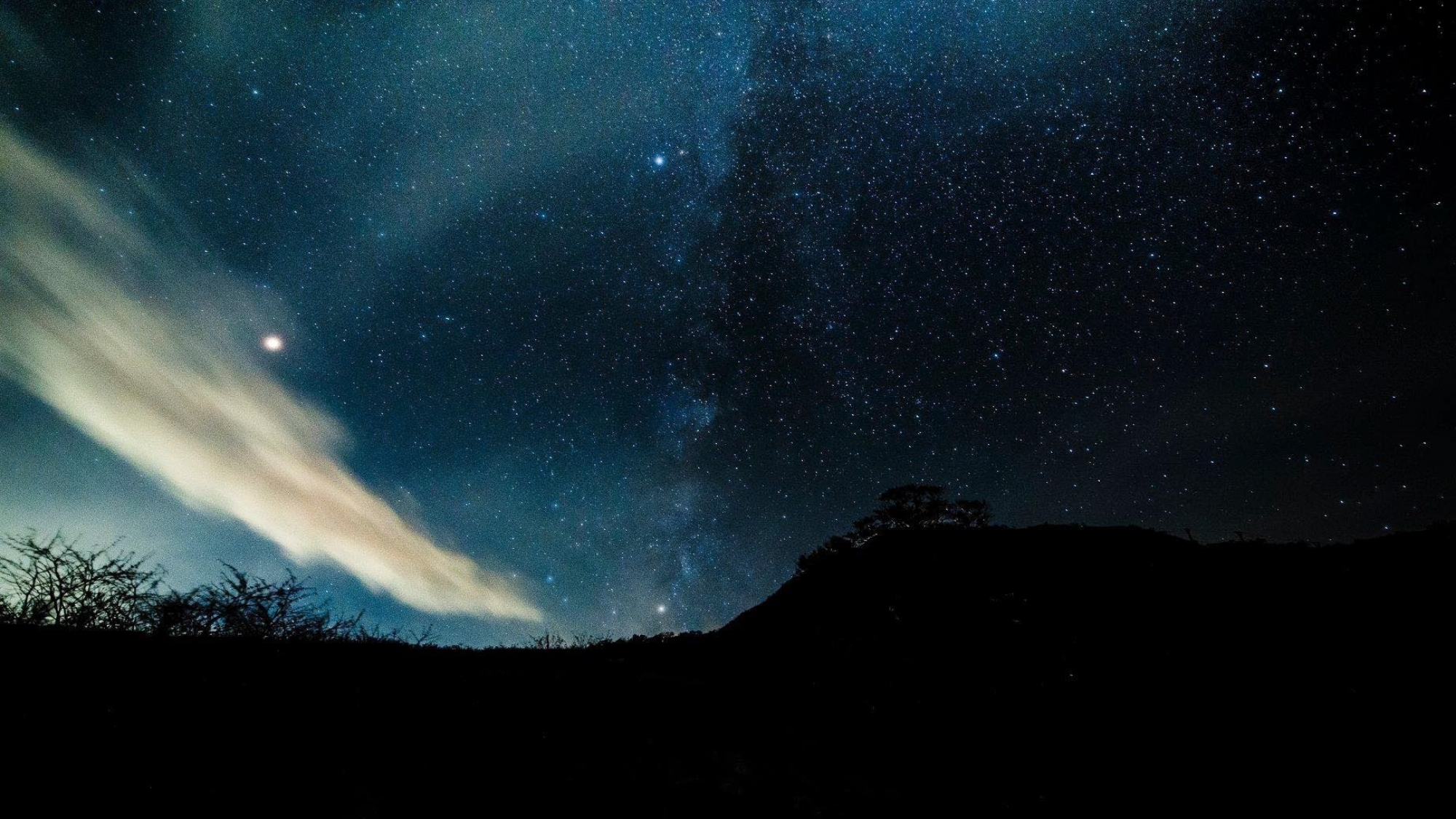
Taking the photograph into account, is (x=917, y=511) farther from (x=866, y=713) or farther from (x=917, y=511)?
(x=866, y=713)

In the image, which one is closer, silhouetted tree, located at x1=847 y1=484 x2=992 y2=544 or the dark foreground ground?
the dark foreground ground

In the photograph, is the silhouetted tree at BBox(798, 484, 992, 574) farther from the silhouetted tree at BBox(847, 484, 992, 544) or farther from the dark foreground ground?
the dark foreground ground

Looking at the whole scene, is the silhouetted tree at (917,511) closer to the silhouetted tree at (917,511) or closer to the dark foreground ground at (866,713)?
the silhouetted tree at (917,511)

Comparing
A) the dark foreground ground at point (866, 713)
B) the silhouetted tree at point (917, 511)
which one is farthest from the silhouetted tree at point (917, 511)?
the dark foreground ground at point (866, 713)

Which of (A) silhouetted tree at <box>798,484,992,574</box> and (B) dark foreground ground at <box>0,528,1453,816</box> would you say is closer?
(B) dark foreground ground at <box>0,528,1453,816</box>

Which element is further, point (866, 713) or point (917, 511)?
point (917, 511)

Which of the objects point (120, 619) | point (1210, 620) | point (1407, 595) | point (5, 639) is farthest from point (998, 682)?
point (120, 619)

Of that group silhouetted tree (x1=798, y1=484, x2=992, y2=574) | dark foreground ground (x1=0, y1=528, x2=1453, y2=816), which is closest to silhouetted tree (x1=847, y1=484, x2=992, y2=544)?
silhouetted tree (x1=798, y1=484, x2=992, y2=574)

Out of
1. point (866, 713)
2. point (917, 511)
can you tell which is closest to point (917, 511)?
point (917, 511)

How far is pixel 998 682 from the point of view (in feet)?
23.9

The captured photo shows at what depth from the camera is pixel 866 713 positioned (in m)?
7.17

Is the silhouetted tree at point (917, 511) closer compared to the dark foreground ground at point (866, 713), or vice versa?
the dark foreground ground at point (866, 713)

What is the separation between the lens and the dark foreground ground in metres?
4.75

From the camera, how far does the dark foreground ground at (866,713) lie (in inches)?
187
